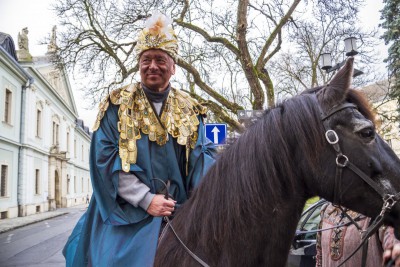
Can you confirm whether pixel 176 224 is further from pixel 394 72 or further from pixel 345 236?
pixel 394 72

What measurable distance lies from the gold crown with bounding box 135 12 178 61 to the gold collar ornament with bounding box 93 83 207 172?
27 centimetres

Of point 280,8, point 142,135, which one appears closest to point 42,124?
point 280,8

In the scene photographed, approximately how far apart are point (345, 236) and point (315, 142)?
5.80ft

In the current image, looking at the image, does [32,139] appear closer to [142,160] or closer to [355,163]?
[142,160]

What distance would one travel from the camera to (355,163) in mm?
1688

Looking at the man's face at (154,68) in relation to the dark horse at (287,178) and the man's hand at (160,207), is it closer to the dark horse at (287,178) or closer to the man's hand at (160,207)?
the man's hand at (160,207)

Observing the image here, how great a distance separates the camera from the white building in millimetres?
24950

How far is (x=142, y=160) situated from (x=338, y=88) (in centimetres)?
123

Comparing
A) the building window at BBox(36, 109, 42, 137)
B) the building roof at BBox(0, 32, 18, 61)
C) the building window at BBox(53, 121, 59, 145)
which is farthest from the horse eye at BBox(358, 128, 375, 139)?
the building window at BBox(53, 121, 59, 145)

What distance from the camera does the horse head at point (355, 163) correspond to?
5.49 ft

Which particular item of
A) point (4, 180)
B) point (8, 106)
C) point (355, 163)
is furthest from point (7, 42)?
point (355, 163)

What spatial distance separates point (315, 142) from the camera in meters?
1.73

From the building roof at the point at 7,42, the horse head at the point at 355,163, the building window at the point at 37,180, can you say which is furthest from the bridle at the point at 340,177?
the building window at the point at 37,180

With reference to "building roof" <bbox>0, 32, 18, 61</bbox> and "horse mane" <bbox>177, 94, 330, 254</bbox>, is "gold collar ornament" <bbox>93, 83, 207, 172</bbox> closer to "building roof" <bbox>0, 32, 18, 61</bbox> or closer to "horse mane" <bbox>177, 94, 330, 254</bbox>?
"horse mane" <bbox>177, 94, 330, 254</bbox>
